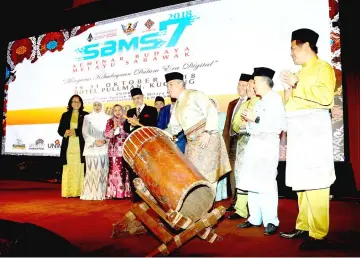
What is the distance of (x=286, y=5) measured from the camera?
13.5 ft

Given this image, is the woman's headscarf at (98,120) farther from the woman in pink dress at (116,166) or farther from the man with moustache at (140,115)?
the man with moustache at (140,115)

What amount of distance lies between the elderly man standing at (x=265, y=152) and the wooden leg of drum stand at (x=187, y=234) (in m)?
0.54

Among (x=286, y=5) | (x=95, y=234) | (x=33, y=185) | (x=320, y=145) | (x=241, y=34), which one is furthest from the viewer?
(x=33, y=185)

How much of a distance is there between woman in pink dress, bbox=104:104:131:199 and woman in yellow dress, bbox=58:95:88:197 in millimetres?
581

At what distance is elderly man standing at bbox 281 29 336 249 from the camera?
2.08 meters

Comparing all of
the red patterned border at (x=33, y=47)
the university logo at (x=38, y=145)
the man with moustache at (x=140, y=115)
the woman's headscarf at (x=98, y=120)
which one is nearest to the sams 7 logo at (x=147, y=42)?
the red patterned border at (x=33, y=47)

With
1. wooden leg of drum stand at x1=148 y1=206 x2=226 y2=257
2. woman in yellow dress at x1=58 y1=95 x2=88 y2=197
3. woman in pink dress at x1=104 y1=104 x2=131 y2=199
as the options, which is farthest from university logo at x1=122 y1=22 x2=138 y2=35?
wooden leg of drum stand at x1=148 y1=206 x2=226 y2=257

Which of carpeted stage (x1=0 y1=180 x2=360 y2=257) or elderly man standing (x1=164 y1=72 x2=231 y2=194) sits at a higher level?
elderly man standing (x1=164 y1=72 x2=231 y2=194)

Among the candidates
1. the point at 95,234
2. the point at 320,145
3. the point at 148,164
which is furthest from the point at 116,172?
the point at 320,145

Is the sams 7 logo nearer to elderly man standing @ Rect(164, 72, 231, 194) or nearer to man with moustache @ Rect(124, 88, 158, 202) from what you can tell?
man with moustache @ Rect(124, 88, 158, 202)

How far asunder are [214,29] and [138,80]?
5.15 ft

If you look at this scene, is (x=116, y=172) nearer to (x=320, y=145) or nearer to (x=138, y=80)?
(x=138, y=80)

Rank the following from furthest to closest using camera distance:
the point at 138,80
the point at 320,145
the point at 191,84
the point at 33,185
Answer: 1. the point at 33,185
2. the point at 138,80
3. the point at 191,84
4. the point at 320,145

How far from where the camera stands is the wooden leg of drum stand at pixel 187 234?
1976mm
